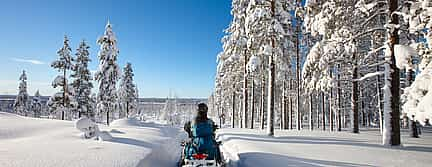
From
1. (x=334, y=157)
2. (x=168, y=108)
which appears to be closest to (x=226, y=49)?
(x=334, y=157)

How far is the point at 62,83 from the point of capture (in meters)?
31.7

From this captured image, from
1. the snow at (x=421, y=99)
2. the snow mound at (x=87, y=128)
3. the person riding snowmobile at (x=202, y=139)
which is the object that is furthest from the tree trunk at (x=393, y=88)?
the snow mound at (x=87, y=128)

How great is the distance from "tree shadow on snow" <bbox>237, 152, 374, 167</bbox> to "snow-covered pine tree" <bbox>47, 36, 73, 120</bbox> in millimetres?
29935

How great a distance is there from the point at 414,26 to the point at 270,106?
937 cm

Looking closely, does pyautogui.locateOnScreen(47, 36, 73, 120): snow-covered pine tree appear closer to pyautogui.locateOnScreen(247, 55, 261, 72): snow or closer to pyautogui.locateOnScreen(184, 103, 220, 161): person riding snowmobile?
pyautogui.locateOnScreen(247, 55, 261, 72): snow

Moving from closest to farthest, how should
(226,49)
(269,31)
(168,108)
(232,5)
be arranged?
(269,31), (232,5), (226,49), (168,108)

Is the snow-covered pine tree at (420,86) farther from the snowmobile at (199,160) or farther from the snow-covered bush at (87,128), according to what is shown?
the snow-covered bush at (87,128)

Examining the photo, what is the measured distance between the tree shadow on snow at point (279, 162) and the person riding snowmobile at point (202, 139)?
5.65ft

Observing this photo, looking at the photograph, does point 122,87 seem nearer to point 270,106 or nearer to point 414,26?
point 270,106

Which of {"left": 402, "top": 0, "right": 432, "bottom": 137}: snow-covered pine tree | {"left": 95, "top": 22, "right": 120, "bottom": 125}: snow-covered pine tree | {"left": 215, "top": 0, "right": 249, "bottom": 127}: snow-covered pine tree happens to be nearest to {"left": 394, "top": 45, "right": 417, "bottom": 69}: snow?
{"left": 402, "top": 0, "right": 432, "bottom": 137}: snow-covered pine tree

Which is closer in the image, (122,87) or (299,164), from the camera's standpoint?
(299,164)

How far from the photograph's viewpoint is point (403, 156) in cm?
902

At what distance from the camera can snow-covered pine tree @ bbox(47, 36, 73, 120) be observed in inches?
1235

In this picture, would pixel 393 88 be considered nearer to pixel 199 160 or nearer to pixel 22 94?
pixel 199 160
